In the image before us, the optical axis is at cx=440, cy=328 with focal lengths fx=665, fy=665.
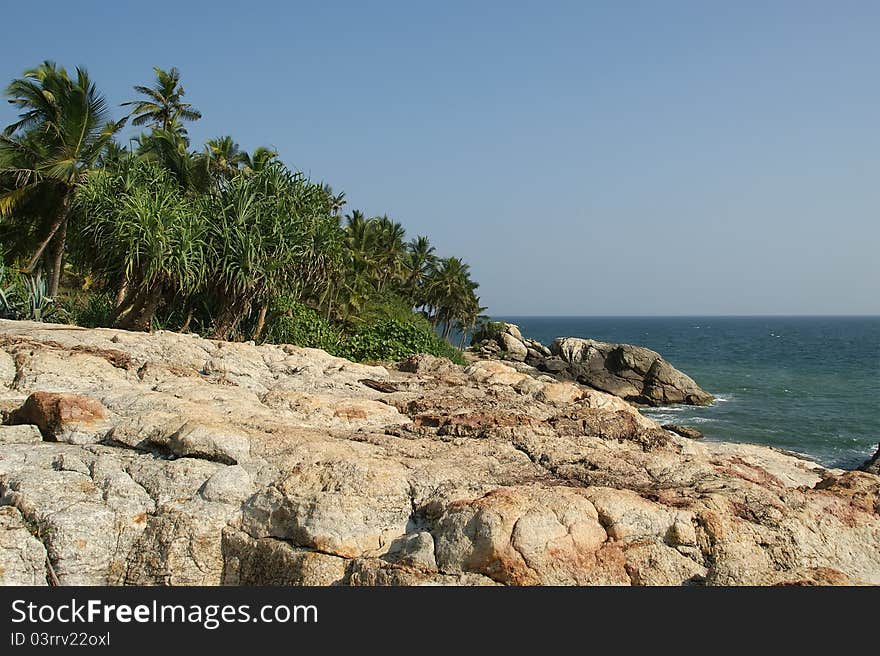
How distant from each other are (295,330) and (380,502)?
1207cm

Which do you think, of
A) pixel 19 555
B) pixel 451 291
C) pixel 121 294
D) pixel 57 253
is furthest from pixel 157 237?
pixel 451 291

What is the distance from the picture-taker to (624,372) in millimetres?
38625

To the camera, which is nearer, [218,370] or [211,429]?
[211,429]

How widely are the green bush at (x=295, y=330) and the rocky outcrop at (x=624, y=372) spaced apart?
23229mm

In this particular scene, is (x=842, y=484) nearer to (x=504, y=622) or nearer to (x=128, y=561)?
(x=504, y=622)

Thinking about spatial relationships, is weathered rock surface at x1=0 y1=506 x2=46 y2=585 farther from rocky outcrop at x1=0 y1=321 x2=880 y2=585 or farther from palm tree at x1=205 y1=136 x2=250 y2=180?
palm tree at x1=205 y1=136 x2=250 y2=180

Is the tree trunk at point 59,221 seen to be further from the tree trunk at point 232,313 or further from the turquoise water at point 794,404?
the turquoise water at point 794,404

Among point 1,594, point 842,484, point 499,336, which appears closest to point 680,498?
point 842,484

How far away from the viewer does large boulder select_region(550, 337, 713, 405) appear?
1432 inches

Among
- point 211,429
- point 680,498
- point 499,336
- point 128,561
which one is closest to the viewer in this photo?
point 128,561

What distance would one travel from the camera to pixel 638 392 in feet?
122

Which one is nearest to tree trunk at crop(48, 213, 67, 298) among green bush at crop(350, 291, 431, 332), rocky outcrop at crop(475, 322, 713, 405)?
green bush at crop(350, 291, 431, 332)

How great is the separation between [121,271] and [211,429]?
9489mm

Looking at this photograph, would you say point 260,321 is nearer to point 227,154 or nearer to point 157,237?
point 157,237
